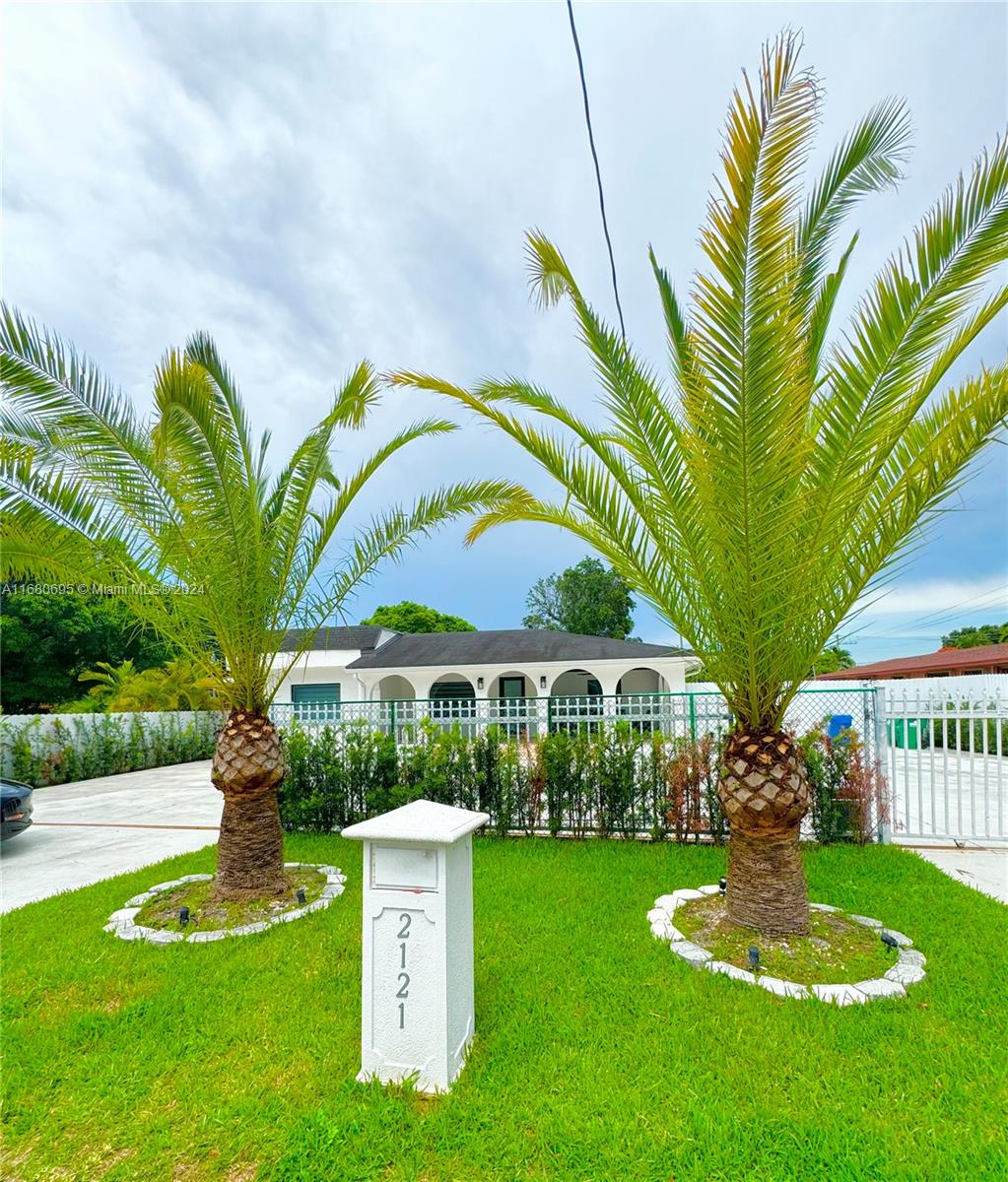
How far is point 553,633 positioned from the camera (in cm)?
2470

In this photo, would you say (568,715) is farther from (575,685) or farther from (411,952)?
(575,685)

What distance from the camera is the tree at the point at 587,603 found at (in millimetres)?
44625

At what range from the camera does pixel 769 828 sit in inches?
164

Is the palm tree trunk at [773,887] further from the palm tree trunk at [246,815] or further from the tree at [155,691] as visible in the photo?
the tree at [155,691]

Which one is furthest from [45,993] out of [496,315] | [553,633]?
[553,633]

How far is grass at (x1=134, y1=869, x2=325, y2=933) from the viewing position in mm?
4832

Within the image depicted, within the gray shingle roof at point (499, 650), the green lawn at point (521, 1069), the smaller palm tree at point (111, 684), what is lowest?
the green lawn at point (521, 1069)

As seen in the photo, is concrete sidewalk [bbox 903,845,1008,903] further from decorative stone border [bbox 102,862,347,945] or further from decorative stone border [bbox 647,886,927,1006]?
decorative stone border [bbox 102,862,347,945]

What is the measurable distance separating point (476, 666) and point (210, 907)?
16148 millimetres

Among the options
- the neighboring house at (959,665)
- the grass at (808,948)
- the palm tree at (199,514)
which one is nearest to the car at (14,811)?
the palm tree at (199,514)

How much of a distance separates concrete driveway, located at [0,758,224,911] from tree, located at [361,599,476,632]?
30077 mm

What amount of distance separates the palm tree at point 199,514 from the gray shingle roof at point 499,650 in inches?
596

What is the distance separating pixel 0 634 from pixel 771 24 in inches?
1125

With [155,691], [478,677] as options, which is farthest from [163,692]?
[478,677]
